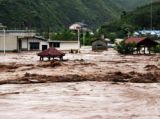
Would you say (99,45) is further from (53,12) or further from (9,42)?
(53,12)

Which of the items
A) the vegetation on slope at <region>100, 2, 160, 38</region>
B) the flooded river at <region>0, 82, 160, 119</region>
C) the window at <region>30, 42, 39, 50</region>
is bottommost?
the flooded river at <region>0, 82, 160, 119</region>

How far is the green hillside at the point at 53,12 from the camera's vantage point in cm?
11100

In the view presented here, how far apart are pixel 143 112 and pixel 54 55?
2985 centimetres

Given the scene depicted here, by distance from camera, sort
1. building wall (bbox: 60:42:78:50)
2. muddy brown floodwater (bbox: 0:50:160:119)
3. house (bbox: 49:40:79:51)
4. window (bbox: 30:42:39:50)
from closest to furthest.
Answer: muddy brown floodwater (bbox: 0:50:160:119) < window (bbox: 30:42:39:50) < house (bbox: 49:40:79:51) < building wall (bbox: 60:42:78:50)

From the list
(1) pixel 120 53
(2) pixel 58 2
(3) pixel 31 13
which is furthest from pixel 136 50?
(2) pixel 58 2

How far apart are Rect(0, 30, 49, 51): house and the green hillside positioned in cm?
3294

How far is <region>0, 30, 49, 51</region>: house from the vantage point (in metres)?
66.1

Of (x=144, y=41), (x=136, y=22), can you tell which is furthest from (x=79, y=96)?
(x=136, y=22)

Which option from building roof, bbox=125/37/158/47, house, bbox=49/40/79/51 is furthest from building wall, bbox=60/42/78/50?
building roof, bbox=125/37/158/47

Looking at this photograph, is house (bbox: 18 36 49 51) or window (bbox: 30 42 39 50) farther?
window (bbox: 30 42 39 50)

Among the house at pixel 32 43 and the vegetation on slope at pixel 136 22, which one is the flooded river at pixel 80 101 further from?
the vegetation on slope at pixel 136 22

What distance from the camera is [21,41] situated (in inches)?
2687

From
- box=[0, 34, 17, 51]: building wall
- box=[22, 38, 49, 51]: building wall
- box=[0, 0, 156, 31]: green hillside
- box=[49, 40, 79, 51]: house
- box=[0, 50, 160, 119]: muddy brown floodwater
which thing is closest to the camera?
box=[0, 50, 160, 119]: muddy brown floodwater

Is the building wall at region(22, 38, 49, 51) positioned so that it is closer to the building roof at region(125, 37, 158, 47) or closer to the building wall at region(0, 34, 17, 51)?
the building wall at region(0, 34, 17, 51)
